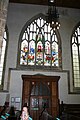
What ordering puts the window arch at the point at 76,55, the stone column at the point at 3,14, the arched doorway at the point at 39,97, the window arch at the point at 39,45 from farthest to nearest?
the window arch at the point at 39,45 < the window arch at the point at 76,55 < the arched doorway at the point at 39,97 < the stone column at the point at 3,14

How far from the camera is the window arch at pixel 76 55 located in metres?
12.2

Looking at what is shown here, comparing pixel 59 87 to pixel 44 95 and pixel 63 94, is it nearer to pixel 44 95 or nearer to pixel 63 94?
pixel 63 94

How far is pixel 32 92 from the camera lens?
427 inches

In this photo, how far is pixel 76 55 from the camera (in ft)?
42.1

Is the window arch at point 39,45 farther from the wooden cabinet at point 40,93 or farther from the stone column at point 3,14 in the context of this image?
the stone column at point 3,14

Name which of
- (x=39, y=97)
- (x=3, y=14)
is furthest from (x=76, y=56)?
(x=3, y=14)

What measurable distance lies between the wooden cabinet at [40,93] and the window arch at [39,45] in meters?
1.35

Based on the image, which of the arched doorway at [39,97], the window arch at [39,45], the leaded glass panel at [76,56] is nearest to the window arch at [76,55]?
the leaded glass panel at [76,56]

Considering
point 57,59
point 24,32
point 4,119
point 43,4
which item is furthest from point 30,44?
point 4,119

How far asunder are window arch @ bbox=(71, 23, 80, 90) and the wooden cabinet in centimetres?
171

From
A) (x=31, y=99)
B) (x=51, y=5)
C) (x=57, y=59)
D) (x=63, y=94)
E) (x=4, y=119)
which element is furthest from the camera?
(x=51, y=5)

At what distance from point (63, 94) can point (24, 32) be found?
579cm

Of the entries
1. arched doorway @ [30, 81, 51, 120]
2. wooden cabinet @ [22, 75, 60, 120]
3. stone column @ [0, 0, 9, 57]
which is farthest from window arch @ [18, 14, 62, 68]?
stone column @ [0, 0, 9, 57]

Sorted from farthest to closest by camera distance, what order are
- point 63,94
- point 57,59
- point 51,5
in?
1. point 51,5
2. point 57,59
3. point 63,94
